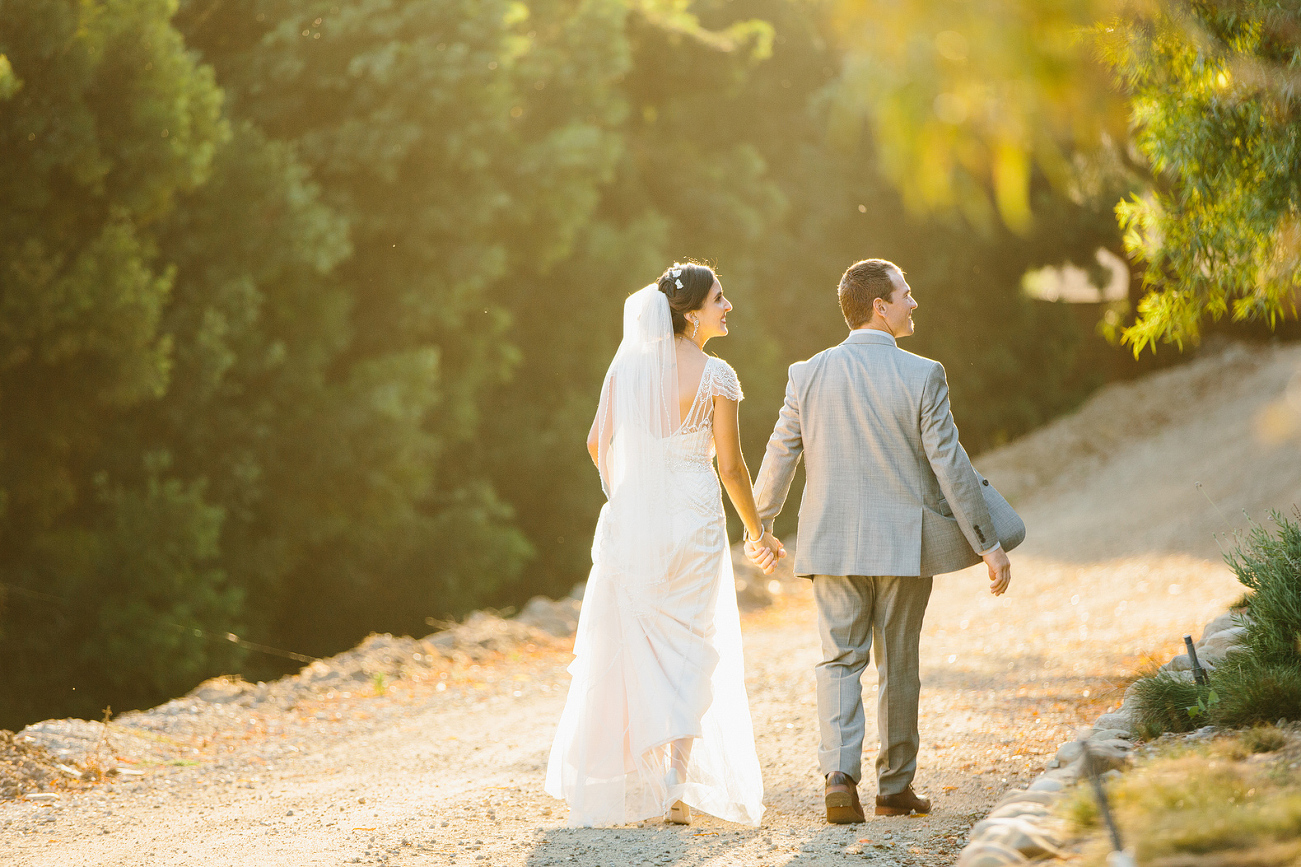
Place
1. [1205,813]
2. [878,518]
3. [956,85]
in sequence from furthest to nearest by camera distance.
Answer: [878,518] < [1205,813] < [956,85]

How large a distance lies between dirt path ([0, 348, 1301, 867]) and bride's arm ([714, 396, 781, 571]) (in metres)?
1.17

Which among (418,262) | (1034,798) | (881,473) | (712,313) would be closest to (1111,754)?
(1034,798)

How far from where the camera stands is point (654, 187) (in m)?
20.7

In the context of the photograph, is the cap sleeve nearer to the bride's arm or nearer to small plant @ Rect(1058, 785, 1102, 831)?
the bride's arm

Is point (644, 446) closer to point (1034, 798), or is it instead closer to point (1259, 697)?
point (1034, 798)

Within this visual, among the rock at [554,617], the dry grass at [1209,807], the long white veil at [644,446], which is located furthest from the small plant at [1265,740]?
the rock at [554,617]

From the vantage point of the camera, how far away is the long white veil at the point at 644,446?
4465 mm

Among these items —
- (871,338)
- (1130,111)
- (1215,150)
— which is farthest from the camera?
(1130,111)

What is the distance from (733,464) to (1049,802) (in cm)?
166

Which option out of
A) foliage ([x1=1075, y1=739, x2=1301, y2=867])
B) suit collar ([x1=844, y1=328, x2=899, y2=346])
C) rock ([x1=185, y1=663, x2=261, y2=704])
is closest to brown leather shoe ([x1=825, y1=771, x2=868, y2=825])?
foliage ([x1=1075, y1=739, x2=1301, y2=867])

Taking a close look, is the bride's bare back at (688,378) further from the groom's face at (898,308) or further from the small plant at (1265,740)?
the small plant at (1265,740)

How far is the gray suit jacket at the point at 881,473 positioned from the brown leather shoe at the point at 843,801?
76 centimetres

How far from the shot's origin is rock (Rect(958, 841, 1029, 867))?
9.77 ft

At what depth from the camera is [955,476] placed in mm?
4105
